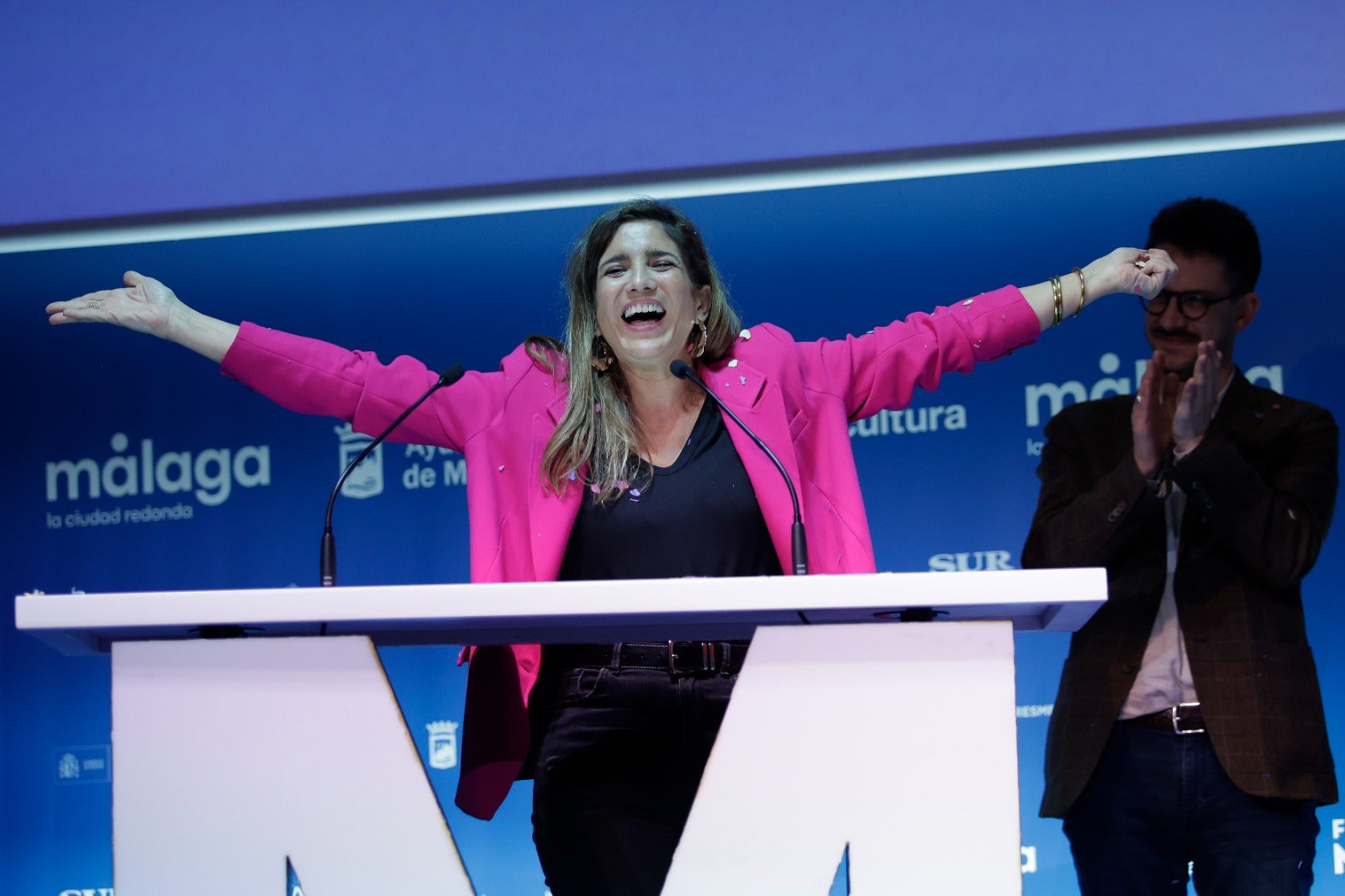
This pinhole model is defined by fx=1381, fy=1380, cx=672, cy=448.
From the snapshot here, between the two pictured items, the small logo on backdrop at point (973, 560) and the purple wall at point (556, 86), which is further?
the small logo on backdrop at point (973, 560)

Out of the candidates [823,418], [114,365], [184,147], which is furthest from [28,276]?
[823,418]

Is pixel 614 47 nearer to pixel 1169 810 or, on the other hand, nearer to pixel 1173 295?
pixel 1173 295

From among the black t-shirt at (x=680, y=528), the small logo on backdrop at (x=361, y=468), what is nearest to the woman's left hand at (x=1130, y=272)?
the black t-shirt at (x=680, y=528)

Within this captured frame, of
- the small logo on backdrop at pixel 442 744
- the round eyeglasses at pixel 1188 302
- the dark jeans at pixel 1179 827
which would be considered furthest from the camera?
the small logo on backdrop at pixel 442 744

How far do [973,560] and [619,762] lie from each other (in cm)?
177

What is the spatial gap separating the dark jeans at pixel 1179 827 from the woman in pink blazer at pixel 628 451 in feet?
2.22

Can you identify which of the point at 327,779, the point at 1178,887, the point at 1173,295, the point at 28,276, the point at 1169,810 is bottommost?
the point at 1178,887

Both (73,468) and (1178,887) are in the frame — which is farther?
(73,468)

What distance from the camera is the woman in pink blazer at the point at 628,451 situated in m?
2.08

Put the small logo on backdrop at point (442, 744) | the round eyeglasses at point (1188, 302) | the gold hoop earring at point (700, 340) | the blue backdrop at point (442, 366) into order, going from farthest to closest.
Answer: the small logo on backdrop at point (442, 744)
the blue backdrop at point (442, 366)
the round eyeglasses at point (1188, 302)
the gold hoop earring at point (700, 340)

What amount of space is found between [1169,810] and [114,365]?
10.1 ft

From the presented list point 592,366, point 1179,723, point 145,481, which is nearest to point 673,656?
point 592,366

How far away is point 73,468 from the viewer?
4.01m

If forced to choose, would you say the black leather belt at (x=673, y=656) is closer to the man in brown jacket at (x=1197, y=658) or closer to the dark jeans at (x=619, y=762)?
the dark jeans at (x=619, y=762)
